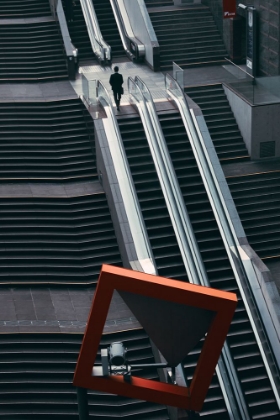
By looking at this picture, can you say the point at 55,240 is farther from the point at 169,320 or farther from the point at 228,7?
the point at 228,7

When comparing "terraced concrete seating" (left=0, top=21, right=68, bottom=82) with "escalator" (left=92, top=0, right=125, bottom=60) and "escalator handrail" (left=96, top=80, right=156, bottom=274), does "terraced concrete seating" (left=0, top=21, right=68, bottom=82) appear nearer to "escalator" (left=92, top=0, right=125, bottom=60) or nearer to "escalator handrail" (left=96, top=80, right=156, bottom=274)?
"escalator" (left=92, top=0, right=125, bottom=60)

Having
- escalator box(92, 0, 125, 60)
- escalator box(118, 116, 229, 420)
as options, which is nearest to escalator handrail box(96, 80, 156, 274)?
escalator box(118, 116, 229, 420)

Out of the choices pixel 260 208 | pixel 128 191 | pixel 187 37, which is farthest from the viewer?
pixel 187 37

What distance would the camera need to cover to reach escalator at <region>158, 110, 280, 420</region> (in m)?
20.6

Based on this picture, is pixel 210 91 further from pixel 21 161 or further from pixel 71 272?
pixel 71 272

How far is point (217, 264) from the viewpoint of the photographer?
2284cm

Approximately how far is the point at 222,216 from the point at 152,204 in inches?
71.6

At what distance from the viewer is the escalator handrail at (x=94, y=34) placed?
3198 centimetres

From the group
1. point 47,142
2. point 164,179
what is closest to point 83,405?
point 164,179

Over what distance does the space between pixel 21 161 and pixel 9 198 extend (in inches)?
78.2

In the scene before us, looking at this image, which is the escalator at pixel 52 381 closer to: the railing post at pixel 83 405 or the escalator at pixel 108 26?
the railing post at pixel 83 405

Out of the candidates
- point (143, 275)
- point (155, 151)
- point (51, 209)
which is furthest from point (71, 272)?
point (143, 275)

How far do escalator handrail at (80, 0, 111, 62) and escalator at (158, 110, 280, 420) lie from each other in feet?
22.1

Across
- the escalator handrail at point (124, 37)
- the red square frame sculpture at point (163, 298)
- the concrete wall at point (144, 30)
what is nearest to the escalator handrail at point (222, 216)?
the concrete wall at point (144, 30)
